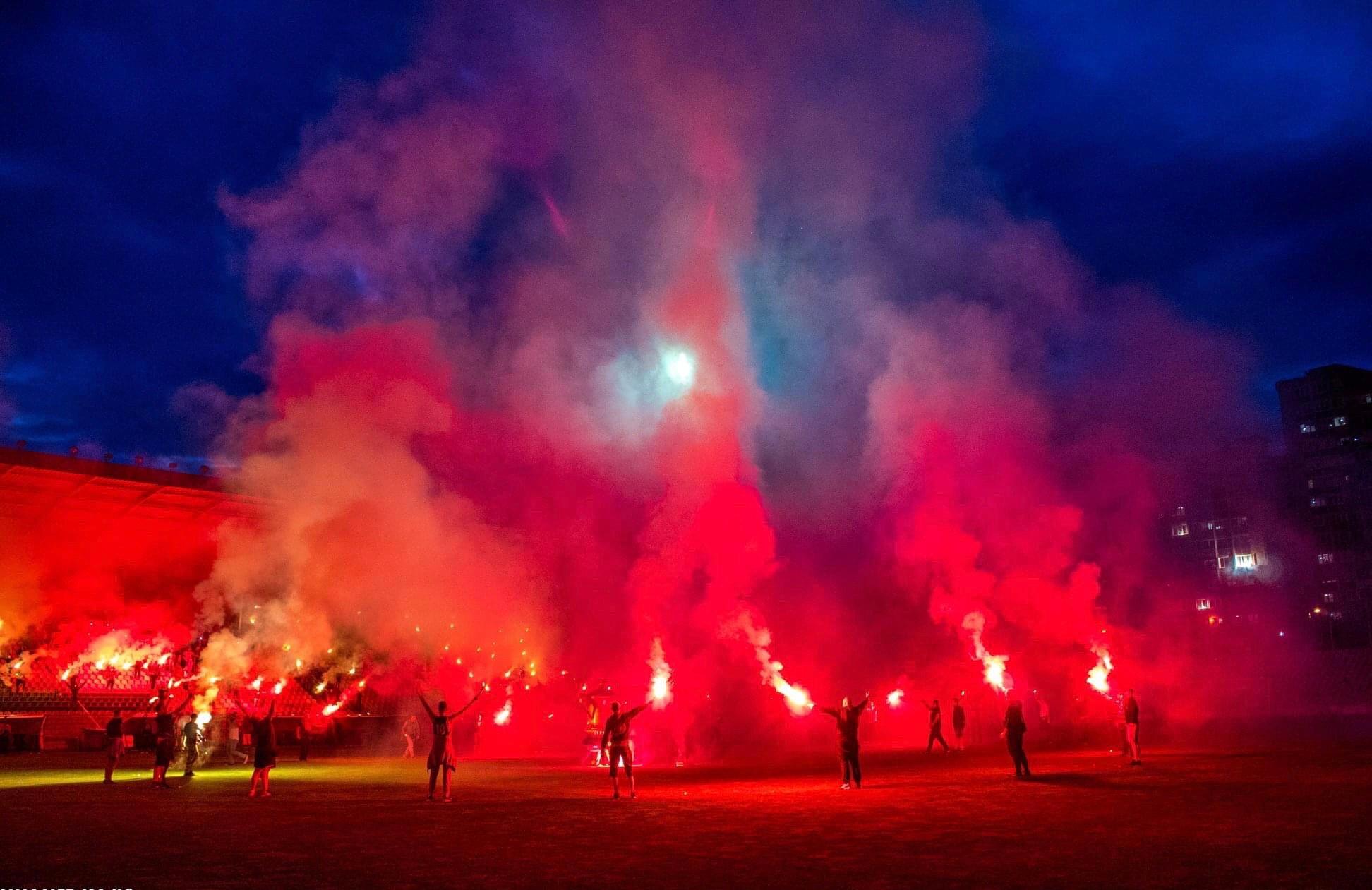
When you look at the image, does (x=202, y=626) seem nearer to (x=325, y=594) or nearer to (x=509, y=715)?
(x=325, y=594)

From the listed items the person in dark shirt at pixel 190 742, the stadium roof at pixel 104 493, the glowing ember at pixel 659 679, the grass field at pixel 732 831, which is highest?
the stadium roof at pixel 104 493

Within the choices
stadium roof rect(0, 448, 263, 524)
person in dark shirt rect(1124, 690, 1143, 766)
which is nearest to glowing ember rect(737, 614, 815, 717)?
person in dark shirt rect(1124, 690, 1143, 766)

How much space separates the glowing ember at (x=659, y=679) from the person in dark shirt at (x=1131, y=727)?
612 inches

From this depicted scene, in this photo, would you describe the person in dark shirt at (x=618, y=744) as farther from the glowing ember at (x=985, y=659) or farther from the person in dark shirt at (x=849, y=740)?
the glowing ember at (x=985, y=659)

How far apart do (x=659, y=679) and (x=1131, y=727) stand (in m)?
16.8

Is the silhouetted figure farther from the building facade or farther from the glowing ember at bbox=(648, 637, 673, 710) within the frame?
the building facade

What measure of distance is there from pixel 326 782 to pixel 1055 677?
34.6 meters

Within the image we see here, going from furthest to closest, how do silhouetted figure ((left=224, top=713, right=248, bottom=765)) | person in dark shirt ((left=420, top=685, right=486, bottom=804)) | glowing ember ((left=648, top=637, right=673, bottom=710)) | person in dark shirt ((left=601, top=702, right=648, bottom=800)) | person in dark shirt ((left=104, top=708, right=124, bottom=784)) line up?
glowing ember ((left=648, top=637, right=673, bottom=710)) → silhouetted figure ((left=224, top=713, right=248, bottom=765)) → person in dark shirt ((left=104, top=708, right=124, bottom=784)) → person in dark shirt ((left=601, top=702, right=648, bottom=800)) → person in dark shirt ((left=420, top=685, right=486, bottom=804))

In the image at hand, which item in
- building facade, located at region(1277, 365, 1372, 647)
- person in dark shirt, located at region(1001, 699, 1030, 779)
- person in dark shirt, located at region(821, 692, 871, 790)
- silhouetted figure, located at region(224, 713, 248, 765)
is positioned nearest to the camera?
person in dark shirt, located at region(821, 692, 871, 790)

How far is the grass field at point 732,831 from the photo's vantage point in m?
9.46

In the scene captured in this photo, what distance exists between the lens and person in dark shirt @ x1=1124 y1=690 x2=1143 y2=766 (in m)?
21.4

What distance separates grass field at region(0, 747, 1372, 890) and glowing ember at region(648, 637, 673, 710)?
12.0 m

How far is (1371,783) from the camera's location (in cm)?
1639

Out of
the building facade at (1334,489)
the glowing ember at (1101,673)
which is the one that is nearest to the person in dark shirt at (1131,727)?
the glowing ember at (1101,673)
